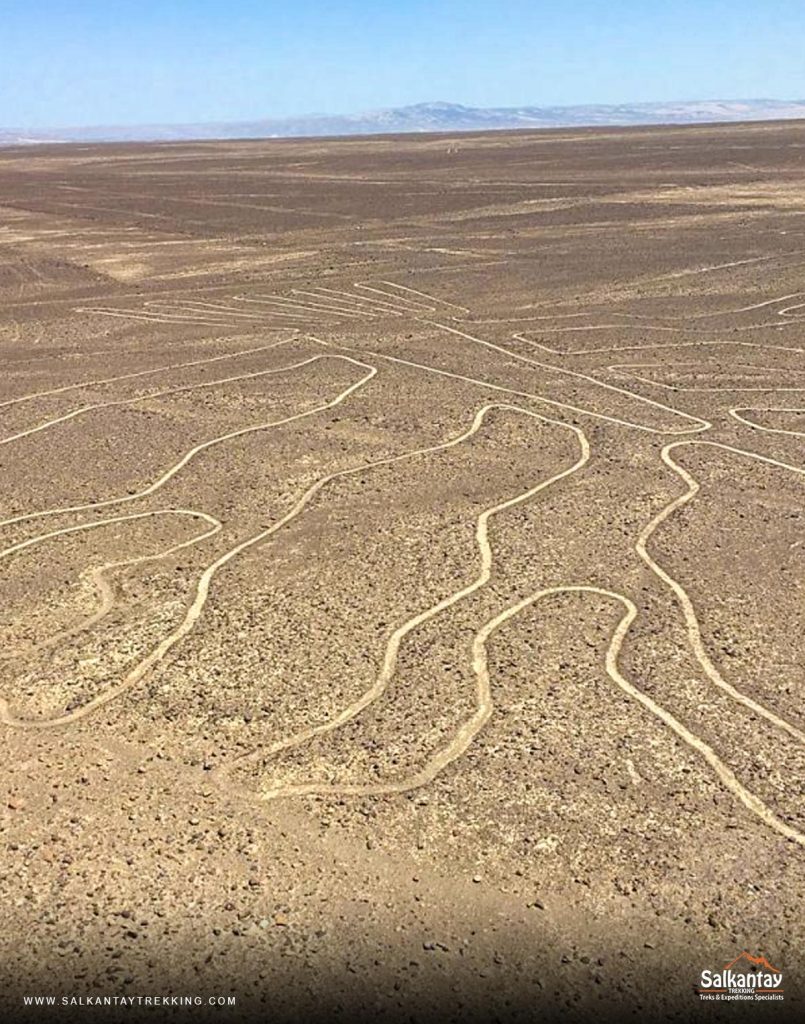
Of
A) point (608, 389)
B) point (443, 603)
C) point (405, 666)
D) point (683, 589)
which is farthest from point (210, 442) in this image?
point (683, 589)

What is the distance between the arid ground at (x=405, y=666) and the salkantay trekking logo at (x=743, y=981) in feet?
0.12

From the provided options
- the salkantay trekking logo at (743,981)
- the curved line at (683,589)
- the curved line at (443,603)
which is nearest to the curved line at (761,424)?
the curved line at (683,589)

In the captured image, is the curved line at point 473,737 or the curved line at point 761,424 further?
the curved line at point 761,424

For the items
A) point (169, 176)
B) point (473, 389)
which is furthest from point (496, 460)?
point (169, 176)

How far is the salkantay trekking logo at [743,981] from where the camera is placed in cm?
360

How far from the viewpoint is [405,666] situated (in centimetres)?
566

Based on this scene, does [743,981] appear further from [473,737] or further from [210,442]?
[210,442]

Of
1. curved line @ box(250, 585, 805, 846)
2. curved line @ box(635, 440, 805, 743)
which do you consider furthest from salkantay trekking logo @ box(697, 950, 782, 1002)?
curved line @ box(635, 440, 805, 743)

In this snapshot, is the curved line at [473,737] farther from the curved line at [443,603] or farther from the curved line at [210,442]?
the curved line at [210,442]

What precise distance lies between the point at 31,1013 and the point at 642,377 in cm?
985

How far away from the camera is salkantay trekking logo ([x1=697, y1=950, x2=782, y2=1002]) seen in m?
3.60

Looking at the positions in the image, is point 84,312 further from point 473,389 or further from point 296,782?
point 296,782

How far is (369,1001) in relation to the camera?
3562 mm

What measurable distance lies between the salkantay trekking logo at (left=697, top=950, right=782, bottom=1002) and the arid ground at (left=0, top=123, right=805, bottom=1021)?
0.04 meters
